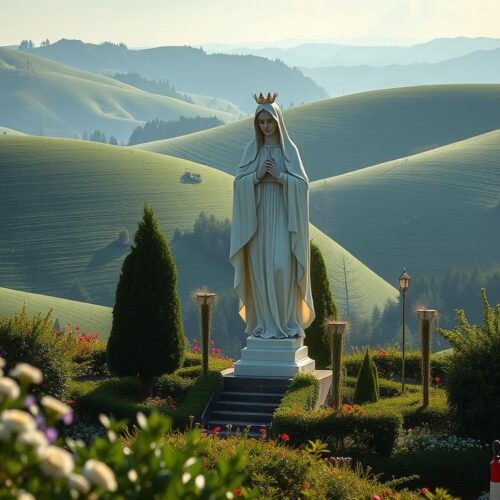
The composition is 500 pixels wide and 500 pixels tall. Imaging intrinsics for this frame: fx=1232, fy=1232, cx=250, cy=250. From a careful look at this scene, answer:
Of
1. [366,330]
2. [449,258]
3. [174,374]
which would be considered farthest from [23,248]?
[174,374]

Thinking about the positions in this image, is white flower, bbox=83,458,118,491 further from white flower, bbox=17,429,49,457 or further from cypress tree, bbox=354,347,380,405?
cypress tree, bbox=354,347,380,405

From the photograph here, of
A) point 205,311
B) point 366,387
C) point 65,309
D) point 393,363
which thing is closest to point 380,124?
point 65,309

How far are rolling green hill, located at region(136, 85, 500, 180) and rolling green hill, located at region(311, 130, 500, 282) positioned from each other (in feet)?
113

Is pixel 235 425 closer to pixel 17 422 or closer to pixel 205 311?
pixel 205 311

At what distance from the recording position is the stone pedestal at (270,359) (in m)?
18.2

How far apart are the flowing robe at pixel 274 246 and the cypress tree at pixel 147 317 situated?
3.55ft

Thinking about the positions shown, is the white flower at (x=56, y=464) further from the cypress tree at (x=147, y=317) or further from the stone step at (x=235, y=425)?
the cypress tree at (x=147, y=317)

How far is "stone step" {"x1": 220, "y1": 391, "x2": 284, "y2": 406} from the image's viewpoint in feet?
58.2

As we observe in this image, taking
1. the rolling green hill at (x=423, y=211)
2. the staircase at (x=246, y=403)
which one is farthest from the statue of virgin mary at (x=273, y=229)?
the rolling green hill at (x=423, y=211)

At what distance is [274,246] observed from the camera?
18.3 m

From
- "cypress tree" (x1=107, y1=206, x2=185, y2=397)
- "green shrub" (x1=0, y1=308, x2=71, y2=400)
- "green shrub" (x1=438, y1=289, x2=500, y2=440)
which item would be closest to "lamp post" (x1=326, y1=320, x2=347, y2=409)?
"green shrub" (x1=438, y1=289, x2=500, y2=440)

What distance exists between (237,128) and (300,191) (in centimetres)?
15962

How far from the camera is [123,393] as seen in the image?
1838 cm

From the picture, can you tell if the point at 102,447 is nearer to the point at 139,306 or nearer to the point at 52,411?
the point at 52,411
